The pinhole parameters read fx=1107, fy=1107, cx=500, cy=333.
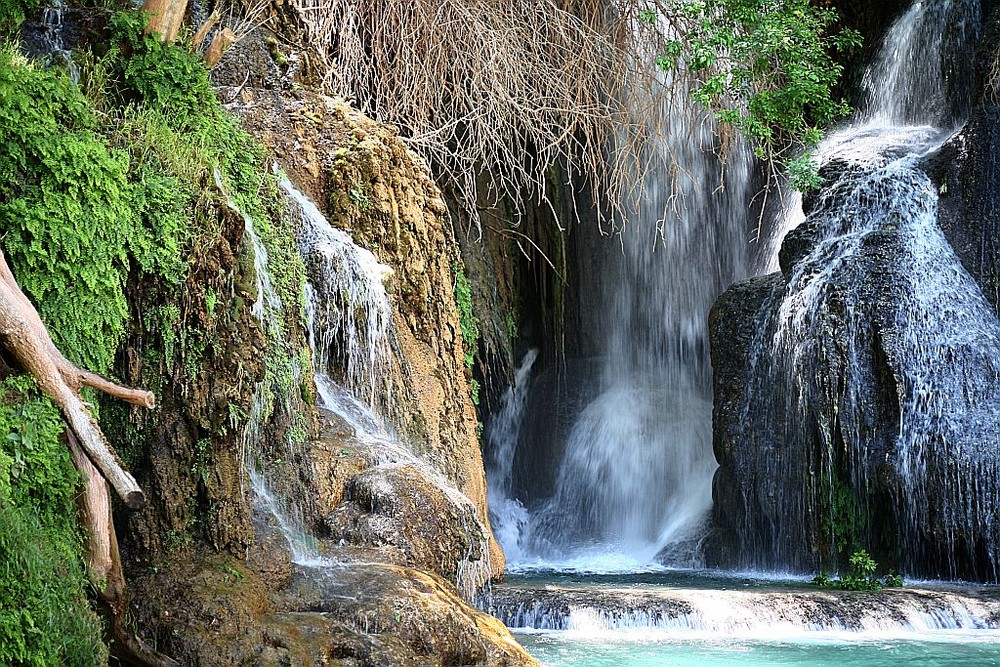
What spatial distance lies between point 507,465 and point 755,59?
6.27 metres

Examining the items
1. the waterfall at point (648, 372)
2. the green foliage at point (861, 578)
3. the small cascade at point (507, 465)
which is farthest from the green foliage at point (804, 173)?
the small cascade at point (507, 465)

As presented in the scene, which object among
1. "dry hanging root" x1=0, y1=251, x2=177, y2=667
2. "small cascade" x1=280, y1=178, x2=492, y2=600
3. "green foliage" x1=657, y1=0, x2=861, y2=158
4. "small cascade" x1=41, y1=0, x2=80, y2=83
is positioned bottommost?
"dry hanging root" x1=0, y1=251, x2=177, y2=667

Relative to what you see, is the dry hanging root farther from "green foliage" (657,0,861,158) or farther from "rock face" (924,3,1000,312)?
"rock face" (924,3,1000,312)

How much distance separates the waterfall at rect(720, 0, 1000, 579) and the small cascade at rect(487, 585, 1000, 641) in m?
2.31

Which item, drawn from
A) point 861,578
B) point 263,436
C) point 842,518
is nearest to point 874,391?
point 842,518

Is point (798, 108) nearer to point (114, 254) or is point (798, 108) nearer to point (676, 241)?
point (676, 241)

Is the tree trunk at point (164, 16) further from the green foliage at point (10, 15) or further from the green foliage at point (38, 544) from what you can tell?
the green foliage at point (38, 544)

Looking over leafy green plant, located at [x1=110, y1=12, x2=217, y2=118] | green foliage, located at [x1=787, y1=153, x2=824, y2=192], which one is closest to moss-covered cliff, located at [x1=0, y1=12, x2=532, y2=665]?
leafy green plant, located at [x1=110, y1=12, x2=217, y2=118]

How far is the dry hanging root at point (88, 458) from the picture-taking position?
4.60 m

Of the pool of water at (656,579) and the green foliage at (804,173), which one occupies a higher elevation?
the green foliage at (804,173)

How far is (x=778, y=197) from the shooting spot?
47.5ft

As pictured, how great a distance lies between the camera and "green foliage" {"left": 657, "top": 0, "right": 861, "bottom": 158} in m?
10.6

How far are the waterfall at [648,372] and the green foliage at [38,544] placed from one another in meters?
9.20

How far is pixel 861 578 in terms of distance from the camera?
9797mm
